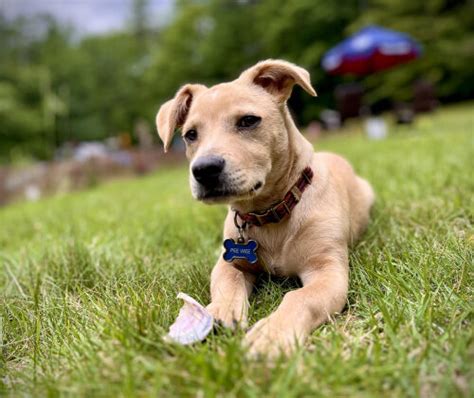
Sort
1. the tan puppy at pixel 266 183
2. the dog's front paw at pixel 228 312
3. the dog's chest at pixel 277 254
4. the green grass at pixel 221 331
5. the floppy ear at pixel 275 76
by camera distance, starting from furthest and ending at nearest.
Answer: the floppy ear at pixel 275 76, the dog's chest at pixel 277 254, the tan puppy at pixel 266 183, the dog's front paw at pixel 228 312, the green grass at pixel 221 331

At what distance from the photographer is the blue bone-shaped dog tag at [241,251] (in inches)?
107

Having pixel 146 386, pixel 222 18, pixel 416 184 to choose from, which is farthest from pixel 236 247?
pixel 222 18

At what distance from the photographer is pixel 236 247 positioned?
2.76m

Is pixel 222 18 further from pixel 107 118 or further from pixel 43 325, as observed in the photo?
pixel 43 325

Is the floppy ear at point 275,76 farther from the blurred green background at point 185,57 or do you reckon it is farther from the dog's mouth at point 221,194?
the blurred green background at point 185,57

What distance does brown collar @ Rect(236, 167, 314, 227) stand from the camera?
9.06 ft

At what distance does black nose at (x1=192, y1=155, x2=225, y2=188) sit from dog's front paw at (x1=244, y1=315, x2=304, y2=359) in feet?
2.53

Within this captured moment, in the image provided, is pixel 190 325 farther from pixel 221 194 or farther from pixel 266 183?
pixel 266 183

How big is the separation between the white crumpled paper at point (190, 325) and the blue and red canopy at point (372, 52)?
16169 mm

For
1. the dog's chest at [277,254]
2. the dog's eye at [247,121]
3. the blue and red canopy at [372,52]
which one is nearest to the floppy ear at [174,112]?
the dog's eye at [247,121]

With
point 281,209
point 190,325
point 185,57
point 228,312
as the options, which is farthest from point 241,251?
point 185,57

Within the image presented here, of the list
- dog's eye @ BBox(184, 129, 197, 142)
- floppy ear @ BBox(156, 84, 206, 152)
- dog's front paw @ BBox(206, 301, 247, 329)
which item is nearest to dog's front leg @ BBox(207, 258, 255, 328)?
dog's front paw @ BBox(206, 301, 247, 329)

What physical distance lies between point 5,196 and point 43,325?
38.3ft

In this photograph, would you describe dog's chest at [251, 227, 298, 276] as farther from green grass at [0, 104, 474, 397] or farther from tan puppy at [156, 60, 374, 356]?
green grass at [0, 104, 474, 397]
